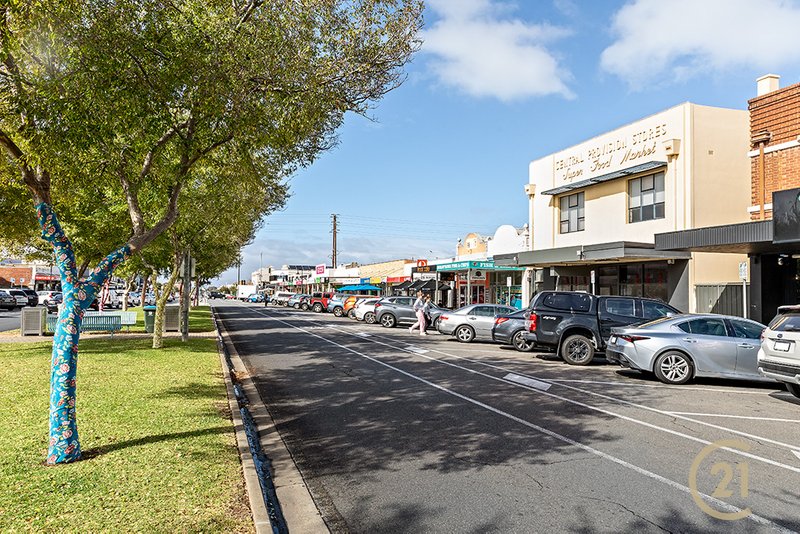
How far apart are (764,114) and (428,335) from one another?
565 inches

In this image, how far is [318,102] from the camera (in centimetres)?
959

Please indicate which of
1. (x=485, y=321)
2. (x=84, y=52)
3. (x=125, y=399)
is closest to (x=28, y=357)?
(x=125, y=399)

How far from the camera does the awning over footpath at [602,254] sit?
2078 centimetres

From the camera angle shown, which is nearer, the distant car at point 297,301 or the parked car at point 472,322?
the parked car at point 472,322

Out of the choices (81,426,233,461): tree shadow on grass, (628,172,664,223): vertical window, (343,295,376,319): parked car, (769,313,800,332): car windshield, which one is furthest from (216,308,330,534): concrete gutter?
(343,295,376,319): parked car

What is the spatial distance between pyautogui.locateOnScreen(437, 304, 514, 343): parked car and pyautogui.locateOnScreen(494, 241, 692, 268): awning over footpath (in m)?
3.72

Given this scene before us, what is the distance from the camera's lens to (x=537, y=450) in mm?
6891

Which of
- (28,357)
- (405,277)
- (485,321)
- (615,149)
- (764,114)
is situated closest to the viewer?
(28,357)

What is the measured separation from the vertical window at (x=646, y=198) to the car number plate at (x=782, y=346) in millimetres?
13292

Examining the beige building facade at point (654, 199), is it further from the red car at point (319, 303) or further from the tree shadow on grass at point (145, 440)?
the red car at point (319, 303)

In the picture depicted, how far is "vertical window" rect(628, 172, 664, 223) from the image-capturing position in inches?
889

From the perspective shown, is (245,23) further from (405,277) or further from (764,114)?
(405,277)

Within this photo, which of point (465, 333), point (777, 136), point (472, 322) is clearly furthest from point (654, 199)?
point (465, 333)

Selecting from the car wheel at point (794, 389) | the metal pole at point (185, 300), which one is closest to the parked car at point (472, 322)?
the metal pole at point (185, 300)
